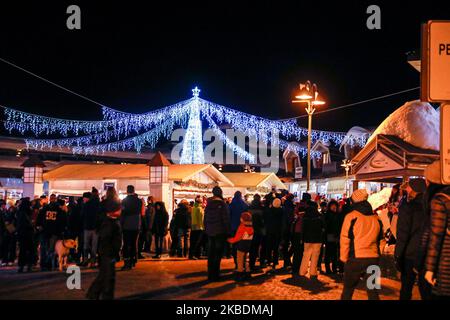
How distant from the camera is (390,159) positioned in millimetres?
16859

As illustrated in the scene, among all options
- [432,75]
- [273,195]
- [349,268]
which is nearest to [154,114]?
[273,195]

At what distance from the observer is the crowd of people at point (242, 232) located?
8281mm

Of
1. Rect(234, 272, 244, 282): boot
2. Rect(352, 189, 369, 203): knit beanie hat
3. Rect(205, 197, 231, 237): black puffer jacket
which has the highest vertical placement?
Rect(352, 189, 369, 203): knit beanie hat

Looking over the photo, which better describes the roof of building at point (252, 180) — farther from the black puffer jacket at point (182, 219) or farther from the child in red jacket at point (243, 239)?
the child in red jacket at point (243, 239)

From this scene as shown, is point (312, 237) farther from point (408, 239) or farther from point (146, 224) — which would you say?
point (146, 224)

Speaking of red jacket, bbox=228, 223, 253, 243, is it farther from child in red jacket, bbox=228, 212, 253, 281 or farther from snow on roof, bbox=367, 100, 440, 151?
snow on roof, bbox=367, 100, 440, 151

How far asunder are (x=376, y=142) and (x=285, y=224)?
3.83 m

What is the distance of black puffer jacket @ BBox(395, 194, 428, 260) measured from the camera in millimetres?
8234

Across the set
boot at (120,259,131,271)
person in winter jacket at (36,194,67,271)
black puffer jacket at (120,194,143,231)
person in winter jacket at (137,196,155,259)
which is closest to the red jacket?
black puffer jacket at (120,194,143,231)

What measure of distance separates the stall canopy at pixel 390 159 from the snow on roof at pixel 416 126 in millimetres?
219

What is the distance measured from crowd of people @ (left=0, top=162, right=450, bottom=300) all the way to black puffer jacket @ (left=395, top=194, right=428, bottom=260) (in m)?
0.01

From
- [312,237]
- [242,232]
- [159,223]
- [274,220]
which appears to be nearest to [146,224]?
[159,223]

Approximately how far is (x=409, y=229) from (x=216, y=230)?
17.4ft

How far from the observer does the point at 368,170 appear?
58.9ft
